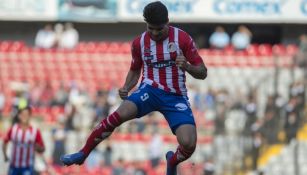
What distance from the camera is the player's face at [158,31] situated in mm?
11238

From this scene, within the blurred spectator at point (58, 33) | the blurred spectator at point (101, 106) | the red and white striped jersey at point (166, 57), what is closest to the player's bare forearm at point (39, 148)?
the red and white striped jersey at point (166, 57)

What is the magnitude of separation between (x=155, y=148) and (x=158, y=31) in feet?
34.5

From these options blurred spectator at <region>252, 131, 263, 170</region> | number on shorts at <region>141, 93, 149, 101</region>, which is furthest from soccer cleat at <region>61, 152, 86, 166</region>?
blurred spectator at <region>252, 131, 263, 170</region>

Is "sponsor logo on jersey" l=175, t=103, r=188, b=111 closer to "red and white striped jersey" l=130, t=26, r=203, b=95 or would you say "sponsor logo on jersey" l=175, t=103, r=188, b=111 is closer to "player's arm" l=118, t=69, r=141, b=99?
"red and white striped jersey" l=130, t=26, r=203, b=95

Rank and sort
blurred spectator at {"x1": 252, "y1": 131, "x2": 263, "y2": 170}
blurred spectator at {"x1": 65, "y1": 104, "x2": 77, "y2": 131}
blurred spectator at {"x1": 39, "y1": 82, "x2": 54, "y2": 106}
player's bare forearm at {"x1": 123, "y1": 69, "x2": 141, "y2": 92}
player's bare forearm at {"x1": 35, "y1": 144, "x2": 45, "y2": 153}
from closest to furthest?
player's bare forearm at {"x1": 123, "y1": 69, "x2": 141, "y2": 92} < player's bare forearm at {"x1": 35, "y1": 144, "x2": 45, "y2": 153} < blurred spectator at {"x1": 252, "y1": 131, "x2": 263, "y2": 170} < blurred spectator at {"x1": 65, "y1": 104, "x2": 77, "y2": 131} < blurred spectator at {"x1": 39, "y1": 82, "x2": 54, "y2": 106}

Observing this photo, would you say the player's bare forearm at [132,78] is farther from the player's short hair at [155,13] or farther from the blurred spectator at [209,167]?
the blurred spectator at [209,167]

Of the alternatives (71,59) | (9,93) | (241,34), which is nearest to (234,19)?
(241,34)

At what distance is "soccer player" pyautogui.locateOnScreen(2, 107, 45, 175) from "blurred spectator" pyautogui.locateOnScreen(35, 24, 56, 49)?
11334mm

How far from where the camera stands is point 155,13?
11.0 meters

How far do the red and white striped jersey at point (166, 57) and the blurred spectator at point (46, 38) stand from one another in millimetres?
16131

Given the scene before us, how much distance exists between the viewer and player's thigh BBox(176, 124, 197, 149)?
1160 centimetres

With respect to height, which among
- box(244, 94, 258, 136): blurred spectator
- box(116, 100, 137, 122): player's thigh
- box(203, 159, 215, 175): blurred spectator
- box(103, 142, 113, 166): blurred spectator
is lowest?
box(203, 159, 215, 175): blurred spectator

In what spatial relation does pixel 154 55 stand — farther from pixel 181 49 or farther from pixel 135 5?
pixel 135 5

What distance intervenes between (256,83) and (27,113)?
335 inches
